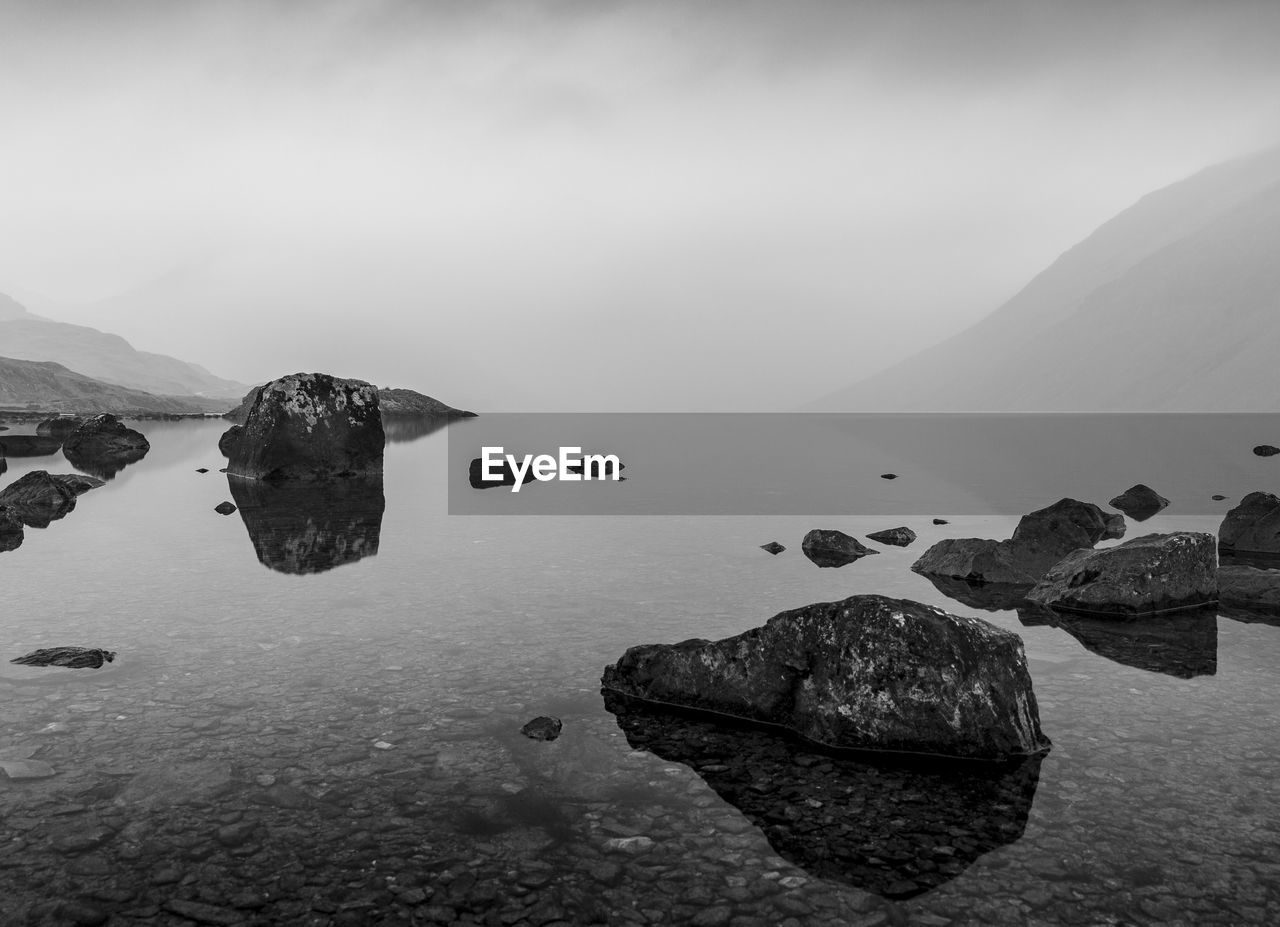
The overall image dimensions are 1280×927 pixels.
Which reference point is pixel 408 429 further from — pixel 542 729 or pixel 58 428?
pixel 542 729

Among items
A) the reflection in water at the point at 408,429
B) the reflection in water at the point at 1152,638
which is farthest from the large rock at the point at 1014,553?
the reflection in water at the point at 408,429

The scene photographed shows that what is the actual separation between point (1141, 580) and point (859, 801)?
1199cm

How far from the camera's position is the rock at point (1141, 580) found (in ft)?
56.1

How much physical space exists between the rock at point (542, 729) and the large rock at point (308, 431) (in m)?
33.3

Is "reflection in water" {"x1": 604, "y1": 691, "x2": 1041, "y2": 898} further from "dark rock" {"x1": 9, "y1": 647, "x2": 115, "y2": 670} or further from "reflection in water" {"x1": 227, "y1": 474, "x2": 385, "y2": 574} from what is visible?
"reflection in water" {"x1": 227, "y1": 474, "x2": 385, "y2": 574}

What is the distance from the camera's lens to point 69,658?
12.4 meters

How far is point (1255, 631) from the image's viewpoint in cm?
1564

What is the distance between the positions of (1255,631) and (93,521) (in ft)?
106

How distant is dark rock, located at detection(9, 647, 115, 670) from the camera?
12.2 meters

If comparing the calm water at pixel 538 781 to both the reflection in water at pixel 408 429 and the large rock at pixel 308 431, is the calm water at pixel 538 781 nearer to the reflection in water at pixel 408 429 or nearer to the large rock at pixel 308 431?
the large rock at pixel 308 431

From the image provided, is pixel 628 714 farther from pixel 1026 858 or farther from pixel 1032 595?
pixel 1032 595

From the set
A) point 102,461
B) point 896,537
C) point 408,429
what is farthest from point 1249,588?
point 408,429

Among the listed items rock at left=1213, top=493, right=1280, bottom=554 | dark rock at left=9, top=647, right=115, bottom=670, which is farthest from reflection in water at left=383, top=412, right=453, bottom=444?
rock at left=1213, top=493, right=1280, bottom=554

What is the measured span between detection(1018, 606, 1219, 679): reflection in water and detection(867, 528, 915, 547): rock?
28.0ft
